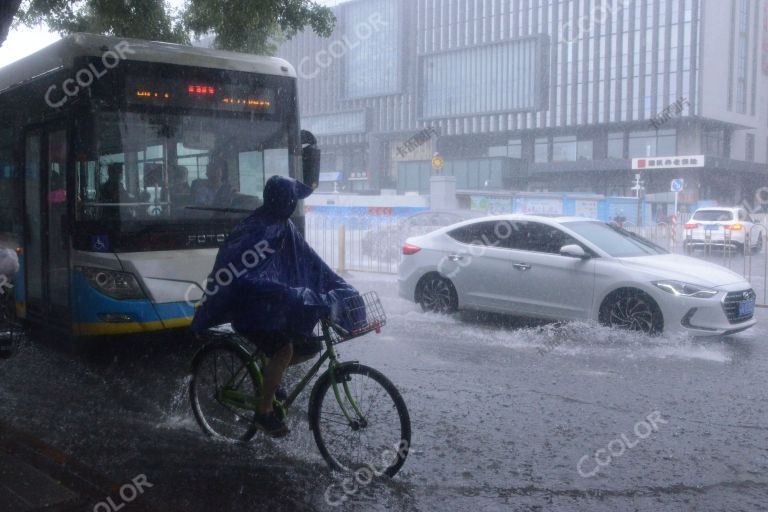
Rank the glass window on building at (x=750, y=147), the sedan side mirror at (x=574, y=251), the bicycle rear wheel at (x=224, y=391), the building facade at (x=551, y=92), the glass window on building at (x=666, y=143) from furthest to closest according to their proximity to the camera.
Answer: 1. the glass window on building at (x=750, y=147)
2. the glass window on building at (x=666, y=143)
3. the building facade at (x=551, y=92)
4. the sedan side mirror at (x=574, y=251)
5. the bicycle rear wheel at (x=224, y=391)

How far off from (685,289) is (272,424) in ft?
18.0

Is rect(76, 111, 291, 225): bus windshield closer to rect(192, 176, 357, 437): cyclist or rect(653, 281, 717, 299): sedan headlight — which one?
rect(192, 176, 357, 437): cyclist

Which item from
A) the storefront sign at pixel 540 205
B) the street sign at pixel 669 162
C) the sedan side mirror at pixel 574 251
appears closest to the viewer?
the sedan side mirror at pixel 574 251

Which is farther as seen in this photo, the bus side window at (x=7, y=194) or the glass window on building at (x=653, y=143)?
the glass window on building at (x=653, y=143)

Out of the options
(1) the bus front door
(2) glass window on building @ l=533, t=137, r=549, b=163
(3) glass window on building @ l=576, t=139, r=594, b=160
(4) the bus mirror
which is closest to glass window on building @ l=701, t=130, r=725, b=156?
(3) glass window on building @ l=576, t=139, r=594, b=160

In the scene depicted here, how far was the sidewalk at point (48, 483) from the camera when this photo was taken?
3.91 m

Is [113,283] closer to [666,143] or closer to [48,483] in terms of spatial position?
[48,483]

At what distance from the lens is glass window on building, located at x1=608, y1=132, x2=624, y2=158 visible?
65750 mm

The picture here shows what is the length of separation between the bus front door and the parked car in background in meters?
11.4

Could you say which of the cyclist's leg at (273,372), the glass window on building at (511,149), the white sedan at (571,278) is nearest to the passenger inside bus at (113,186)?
the cyclist's leg at (273,372)

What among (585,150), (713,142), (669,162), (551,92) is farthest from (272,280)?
(551,92)

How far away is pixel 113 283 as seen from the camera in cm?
646

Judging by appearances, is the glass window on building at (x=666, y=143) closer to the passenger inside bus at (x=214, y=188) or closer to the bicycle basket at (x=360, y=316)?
the passenger inside bus at (x=214, y=188)

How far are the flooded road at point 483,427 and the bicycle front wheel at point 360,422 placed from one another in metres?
0.13
